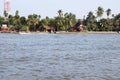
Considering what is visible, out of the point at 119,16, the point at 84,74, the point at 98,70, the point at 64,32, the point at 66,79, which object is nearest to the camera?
the point at 66,79

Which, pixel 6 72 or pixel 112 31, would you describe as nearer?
pixel 6 72

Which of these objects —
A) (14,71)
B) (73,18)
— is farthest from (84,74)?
(73,18)

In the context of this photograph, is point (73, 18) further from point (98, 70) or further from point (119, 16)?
point (98, 70)

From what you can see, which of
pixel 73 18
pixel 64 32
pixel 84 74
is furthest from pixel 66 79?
pixel 73 18

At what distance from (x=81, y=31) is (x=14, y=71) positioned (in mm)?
165827

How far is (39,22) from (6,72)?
16775 cm

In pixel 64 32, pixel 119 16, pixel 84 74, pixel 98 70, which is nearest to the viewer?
pixel 84 74

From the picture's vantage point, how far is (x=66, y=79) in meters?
21.1

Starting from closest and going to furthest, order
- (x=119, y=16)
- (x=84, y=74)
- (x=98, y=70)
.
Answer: (x=84, y=74)
(x=98, y=70)
(x=119, y=16)

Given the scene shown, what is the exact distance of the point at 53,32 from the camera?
189375 millimetres

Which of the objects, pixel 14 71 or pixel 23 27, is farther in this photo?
pixel 23 27

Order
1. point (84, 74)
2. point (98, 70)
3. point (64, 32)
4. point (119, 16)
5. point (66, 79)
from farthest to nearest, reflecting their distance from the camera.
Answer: point (119, 16) → point (64, 32) → point (98, 70) → point (84, 74) → point (66, 79)

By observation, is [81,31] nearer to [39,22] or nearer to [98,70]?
[39,22]

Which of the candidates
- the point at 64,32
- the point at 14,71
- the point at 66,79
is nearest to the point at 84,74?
the point at 66,79
